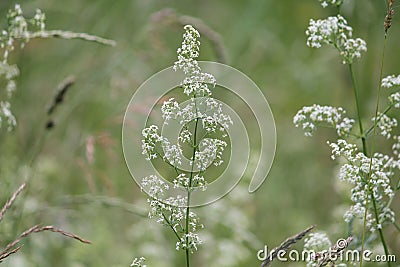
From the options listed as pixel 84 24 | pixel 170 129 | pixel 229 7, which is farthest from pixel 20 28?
pixel 229 7

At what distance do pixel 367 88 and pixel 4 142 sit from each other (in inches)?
54.8

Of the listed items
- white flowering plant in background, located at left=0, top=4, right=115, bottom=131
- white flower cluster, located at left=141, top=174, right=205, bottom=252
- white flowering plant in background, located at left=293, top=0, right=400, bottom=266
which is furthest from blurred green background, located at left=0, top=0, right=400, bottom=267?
white flower cluster, located at left=141, top=174, right=205, bottom=252

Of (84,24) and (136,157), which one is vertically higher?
(84,24)

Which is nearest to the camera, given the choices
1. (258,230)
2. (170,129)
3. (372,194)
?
(372,194)

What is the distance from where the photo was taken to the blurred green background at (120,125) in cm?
219

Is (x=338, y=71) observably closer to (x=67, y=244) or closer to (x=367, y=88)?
(x=367, y=88)

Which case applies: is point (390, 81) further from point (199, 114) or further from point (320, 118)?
point (199, 114)

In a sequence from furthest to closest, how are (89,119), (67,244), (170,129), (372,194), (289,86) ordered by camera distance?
(289,86) < (89,119) < (67,244) < (170,129) < (372,194)

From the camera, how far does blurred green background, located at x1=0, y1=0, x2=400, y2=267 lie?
219 centimetres

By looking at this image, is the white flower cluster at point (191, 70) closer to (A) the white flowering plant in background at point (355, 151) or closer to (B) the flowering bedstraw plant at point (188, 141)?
(B) the flowering bedstraw plant at point (188, 141)

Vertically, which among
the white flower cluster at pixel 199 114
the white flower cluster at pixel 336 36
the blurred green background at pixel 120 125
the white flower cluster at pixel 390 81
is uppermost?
the blurred green background at pixel 120 125

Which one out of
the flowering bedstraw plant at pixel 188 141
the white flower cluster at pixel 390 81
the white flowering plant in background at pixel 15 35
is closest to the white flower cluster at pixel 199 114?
the flowering bedstraw plant at pixel 188 141

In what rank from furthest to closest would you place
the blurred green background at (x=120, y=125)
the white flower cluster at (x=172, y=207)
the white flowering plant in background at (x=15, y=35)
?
the blurred green background at (x=120, y=125) < the white flowering plant in background at (x=15, y=35) < the white flower cluster at (x=172, y=207)

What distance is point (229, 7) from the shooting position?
3389 mm
